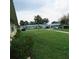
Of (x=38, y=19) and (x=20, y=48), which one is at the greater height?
(x=38, y=19)

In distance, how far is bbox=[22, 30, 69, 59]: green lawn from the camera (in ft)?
7.25

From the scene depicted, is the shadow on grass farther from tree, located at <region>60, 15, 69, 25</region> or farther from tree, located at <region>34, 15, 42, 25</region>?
tree, located at <region>60, 15, 69, 25</region>

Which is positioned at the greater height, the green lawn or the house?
the house

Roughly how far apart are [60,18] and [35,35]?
0.21 metres

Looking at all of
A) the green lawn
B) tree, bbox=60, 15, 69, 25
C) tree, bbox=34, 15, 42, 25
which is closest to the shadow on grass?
the green lawn

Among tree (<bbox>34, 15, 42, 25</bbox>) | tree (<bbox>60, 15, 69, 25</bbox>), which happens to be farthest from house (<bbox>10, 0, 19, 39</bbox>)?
tree (<bbox>60, 15, 69, 25</bbox>)

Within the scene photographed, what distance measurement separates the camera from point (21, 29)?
2217 mm

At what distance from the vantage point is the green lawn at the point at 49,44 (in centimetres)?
221

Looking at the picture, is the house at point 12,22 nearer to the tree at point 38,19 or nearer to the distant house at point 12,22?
the distant house at point 12,22

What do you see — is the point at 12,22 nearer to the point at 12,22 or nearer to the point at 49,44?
the point at 12,22

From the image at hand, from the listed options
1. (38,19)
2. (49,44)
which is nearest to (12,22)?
(38,19)

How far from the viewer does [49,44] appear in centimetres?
222

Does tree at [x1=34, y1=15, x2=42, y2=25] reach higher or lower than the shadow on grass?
higher

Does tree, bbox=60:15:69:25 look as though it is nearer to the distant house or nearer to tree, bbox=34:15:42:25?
tree, bbox=34:15:42:25
